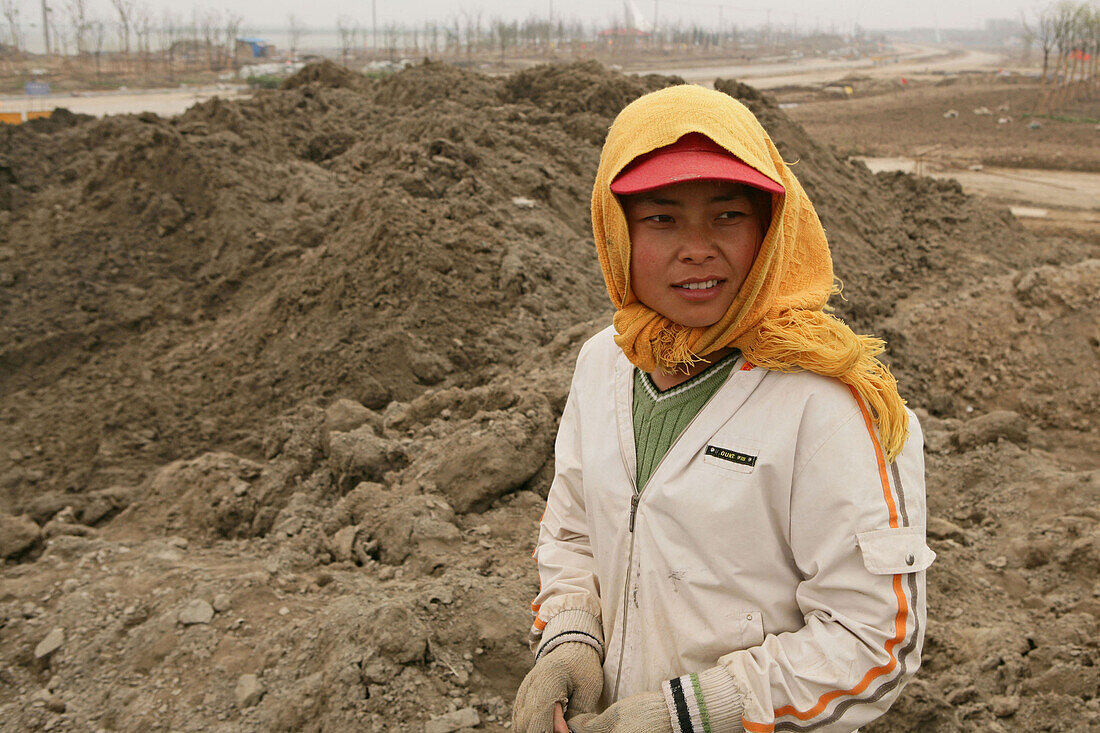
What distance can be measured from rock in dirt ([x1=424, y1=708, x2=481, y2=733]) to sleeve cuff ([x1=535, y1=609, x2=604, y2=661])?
1.13m

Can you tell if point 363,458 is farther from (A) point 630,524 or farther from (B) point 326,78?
(B) point 326,78

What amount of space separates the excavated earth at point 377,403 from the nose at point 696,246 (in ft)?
5.95

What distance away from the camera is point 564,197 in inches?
355

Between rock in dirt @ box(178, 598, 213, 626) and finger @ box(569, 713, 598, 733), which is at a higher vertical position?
finger @ box(569, 713, 598, 733)

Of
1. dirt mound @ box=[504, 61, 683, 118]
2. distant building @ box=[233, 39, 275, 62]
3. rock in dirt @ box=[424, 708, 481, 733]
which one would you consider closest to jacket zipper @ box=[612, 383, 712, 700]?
rock in dirt @ box=[424, 708, 481, 733]

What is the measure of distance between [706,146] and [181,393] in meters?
6.11

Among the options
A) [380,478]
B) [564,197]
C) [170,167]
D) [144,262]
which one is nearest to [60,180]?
[170,167]

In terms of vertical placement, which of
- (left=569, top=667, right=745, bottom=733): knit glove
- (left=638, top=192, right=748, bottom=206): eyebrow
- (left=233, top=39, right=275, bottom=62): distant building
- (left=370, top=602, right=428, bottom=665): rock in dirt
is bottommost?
(left=370, top=602, right=428, bottom=665): rock in dirt

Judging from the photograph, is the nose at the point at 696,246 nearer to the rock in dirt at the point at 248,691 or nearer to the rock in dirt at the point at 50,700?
the rock in dirt at the point at 248,691

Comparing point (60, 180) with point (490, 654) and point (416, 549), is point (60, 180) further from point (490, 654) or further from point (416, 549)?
point (490, 654)

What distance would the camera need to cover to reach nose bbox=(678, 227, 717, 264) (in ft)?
4.90

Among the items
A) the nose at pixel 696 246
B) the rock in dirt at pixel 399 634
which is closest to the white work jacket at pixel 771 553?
the nose at pixel 696 246

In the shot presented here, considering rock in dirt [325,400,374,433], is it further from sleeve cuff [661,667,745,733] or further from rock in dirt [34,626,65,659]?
sleeve cuff [661,667,745,733]

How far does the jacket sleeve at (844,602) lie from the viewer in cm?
136
